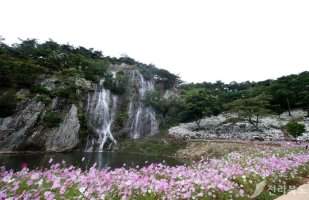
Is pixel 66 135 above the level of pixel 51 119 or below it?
below

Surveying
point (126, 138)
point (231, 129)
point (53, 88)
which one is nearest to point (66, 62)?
point (53, 88)

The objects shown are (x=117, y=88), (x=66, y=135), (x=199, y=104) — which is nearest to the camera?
(x=66, y=135)

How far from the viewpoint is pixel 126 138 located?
27.1 metres

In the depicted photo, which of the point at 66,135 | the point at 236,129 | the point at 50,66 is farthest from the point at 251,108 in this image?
the point at 50,66

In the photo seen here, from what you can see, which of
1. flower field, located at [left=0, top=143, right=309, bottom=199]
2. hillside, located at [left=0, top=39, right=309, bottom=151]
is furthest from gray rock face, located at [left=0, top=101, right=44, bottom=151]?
flower field, located at [left=0, top=143, right=309, bottom=199]

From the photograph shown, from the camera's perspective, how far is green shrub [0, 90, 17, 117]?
19156 mm

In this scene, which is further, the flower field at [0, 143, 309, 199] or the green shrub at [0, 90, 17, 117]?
the green shrub at [0, 90, 17, 117]

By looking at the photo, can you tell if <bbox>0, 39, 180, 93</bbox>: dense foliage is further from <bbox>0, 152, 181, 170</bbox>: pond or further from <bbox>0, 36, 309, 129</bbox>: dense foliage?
<bbox>0, 152, 181, 170</bbox>: pond

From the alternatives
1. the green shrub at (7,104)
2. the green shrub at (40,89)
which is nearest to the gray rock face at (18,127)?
the green shrub at (7,104)

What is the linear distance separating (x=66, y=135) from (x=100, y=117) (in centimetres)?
578

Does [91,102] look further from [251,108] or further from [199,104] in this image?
[251,108]

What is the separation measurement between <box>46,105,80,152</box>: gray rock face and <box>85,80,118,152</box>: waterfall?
6.97 feet

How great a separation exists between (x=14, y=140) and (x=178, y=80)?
98.5 ft

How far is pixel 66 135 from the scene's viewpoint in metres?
21.2
